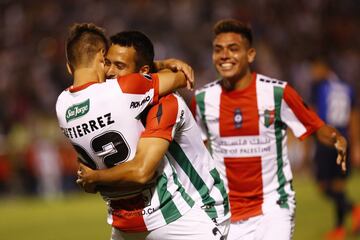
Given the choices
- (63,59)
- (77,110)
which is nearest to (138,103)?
(77,110)

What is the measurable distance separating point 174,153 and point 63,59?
12413mm

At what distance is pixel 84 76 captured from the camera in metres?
4.10

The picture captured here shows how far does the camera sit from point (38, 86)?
15.9 metres

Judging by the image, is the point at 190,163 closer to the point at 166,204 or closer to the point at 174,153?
the point at 174,153

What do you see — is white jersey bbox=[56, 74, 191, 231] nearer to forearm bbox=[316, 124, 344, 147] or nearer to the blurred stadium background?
Result: forearm bbox=[316, 124, 344, 147]

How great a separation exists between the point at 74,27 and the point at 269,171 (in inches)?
81.9

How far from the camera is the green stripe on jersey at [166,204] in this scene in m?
4.19

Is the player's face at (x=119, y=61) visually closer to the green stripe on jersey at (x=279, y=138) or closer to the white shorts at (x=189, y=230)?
the white shorts at (x=189, y=230)

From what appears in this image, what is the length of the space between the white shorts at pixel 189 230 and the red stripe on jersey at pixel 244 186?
1201 millimetres

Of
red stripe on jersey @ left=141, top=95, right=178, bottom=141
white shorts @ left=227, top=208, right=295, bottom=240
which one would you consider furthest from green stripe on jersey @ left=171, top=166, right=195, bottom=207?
white shorts @ left=227, top=208, right=295, bottom=240

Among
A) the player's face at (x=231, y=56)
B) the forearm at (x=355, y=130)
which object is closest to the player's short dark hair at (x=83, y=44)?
the player's face at (x=231, y=56)

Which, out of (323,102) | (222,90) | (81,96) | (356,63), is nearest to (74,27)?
(81,96)

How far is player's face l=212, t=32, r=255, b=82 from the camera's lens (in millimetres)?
5746

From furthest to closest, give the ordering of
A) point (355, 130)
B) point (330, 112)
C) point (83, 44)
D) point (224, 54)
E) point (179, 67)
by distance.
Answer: point (355, 130) → point (330, 112) → point (224, 54) → point (179, 67) → point (83, 44)
